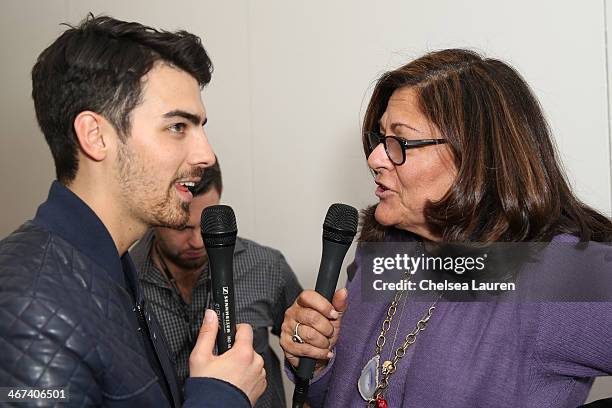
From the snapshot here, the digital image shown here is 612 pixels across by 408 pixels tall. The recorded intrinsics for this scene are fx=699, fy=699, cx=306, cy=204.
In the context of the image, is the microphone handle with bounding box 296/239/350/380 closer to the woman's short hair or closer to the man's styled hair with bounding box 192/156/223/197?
the woman's short hair

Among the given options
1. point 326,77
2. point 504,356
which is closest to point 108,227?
point 504,356

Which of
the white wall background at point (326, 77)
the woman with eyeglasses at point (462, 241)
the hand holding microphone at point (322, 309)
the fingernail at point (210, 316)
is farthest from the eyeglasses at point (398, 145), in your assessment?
the white wall background at point (326, 77)

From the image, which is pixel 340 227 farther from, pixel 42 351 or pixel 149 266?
pixel 149 266

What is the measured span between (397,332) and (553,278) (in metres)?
0.34

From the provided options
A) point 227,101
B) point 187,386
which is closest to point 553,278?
point 187,386

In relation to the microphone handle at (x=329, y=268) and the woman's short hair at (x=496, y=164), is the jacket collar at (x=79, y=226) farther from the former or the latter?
the woman's short hair at (x=496, y=164)

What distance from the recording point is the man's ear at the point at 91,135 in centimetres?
128

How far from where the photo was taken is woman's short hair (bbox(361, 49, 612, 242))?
136 centimetres

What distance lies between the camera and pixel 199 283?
2.12m

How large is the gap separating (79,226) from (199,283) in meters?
0.95

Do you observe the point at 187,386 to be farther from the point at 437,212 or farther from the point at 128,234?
the point at 437,212

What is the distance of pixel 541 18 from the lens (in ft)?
6.59

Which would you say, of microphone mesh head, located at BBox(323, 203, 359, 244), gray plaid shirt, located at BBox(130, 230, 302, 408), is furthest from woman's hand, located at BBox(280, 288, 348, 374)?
gray plaid shirt, located at BBox(130, 230, 302, 408)

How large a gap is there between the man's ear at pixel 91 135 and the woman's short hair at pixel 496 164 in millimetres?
615
